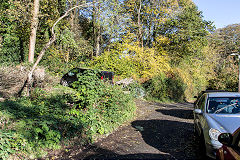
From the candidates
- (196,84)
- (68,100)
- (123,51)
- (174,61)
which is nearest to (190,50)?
(174,61)

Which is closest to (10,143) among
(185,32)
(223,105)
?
(223,105)

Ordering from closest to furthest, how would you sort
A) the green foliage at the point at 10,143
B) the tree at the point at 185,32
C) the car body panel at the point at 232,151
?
the car body panel at the point at 232,151, the green foliage at the point at 10,143, the tree at the point at 185,32

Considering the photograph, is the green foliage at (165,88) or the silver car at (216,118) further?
the green foliage at (165,88)

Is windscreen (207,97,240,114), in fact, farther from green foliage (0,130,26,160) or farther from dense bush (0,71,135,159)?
green foliage (0,130,26,160)

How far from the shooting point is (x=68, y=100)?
7.82 metres

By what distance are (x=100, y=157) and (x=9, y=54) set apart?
49.1 ft

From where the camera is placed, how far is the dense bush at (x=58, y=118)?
4648 mm

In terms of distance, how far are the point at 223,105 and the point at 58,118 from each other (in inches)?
187

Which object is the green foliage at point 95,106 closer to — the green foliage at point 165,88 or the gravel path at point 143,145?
the gravel path at point 143,145

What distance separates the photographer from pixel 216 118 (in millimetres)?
5156

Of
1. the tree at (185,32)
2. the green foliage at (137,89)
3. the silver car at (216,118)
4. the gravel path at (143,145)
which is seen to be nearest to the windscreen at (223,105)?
the silver car at (216,118)

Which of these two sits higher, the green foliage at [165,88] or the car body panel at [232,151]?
the car body panel at [232,151]

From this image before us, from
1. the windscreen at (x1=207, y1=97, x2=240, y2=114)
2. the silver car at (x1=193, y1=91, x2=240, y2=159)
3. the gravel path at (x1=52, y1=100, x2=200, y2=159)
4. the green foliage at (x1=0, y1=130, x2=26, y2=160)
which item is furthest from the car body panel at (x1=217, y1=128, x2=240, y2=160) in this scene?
the green foliage at (x1=0, y1=130, x2=26, y2=160)

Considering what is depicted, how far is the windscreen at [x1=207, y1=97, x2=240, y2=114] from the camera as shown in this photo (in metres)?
5.79
